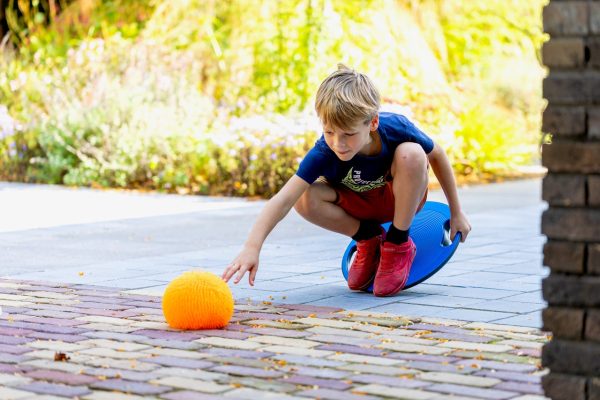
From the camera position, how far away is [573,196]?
8.44 feet

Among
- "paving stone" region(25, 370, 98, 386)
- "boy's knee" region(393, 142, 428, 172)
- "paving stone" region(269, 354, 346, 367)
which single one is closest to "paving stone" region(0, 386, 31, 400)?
"paving stone" region(25, 370, 98, 386)

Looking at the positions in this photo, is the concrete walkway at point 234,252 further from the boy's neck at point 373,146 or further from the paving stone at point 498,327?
the boy's neck at point 373,146

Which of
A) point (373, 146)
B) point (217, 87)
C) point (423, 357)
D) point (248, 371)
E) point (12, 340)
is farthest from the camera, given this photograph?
point (217, 87)

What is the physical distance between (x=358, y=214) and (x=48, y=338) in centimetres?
172

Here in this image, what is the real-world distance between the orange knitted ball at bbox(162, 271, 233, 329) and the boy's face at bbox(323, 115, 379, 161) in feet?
2.61

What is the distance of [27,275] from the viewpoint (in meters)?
5.57

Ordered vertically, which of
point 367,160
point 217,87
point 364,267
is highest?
point 217,87

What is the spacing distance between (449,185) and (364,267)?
0.54 meters

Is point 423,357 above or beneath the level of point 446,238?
beneath

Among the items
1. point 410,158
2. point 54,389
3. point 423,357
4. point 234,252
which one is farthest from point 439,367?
point 234,252

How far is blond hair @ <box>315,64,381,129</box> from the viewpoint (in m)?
4.46

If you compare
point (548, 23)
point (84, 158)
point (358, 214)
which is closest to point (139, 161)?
point (84, 158)

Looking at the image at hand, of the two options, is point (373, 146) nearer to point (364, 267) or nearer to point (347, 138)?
point (347, 138)

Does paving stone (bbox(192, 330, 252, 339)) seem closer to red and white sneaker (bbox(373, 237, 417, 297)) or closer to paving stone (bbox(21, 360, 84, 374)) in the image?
paving stone (bbox(21, 360, 84, 374))
